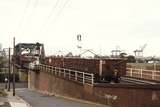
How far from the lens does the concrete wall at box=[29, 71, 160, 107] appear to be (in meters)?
28.1

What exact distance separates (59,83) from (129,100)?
64.1 ft

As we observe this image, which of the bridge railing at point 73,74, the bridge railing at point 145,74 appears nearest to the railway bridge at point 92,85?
the bridge railing at point 73,74

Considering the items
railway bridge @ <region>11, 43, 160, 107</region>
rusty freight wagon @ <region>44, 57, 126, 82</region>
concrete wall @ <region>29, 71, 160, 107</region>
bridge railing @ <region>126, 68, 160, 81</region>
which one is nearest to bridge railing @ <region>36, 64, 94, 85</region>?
railway bridge @ <region>11, 43, 160, 107</region>

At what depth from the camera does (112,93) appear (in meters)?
33.1

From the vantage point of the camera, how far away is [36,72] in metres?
69.1

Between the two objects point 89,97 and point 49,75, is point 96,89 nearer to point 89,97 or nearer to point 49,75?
point 89,97

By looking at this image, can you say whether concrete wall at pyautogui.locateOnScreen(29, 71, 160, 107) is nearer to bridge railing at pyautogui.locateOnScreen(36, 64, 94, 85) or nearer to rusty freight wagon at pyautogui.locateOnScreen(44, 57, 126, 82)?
bridge railing at pyautogui.locateOnScreen(36, 64, 94, 85)

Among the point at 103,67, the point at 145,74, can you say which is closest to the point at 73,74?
the point at 103,67

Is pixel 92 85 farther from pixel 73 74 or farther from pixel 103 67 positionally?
pixel 103 67

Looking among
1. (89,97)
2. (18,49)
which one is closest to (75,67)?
(89,97)

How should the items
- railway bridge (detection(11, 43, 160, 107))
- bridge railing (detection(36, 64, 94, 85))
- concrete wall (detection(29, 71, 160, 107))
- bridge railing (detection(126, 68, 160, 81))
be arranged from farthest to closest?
1. bridge railing (detection(36, 64, 94, 85))
2. bridge railing (detection(126, 68, 160, 81))
3. railway bridge (detection(11, 43, 160, 107))
4. concrete wall (detection(29, 71, 160, 107))

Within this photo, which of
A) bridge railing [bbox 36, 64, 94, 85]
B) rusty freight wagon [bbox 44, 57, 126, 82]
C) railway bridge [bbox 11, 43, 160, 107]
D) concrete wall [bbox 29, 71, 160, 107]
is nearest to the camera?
concrete wall [bbox 29, 71, 160, 107]

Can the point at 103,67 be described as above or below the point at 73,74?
above

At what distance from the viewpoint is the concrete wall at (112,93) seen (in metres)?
28.1
